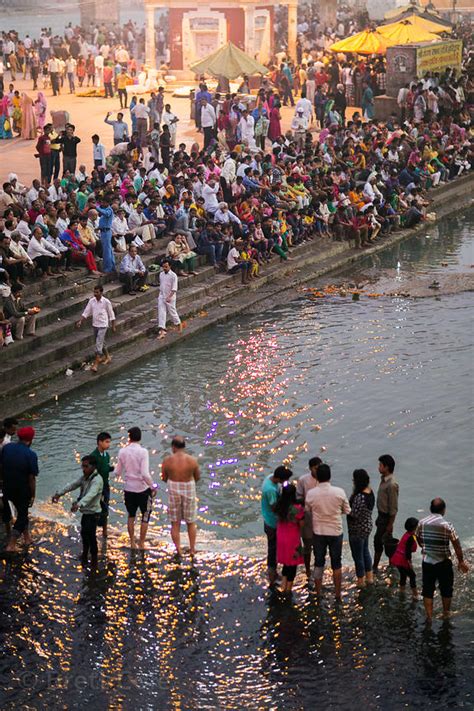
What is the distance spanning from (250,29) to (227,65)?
328 inches

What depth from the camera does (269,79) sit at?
39281mm

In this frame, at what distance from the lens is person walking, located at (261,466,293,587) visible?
11.3m

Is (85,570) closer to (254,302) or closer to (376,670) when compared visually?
(376,670)

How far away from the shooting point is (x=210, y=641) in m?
10.6

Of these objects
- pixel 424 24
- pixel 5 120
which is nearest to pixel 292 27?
pixel 424 24

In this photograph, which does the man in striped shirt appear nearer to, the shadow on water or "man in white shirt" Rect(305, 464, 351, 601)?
the shadow on water

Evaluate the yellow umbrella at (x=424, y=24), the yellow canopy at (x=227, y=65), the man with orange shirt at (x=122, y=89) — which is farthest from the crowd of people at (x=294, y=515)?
the yellow umbrella at (x=424, y=24)

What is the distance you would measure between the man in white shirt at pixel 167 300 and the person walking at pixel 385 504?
7.81 meters

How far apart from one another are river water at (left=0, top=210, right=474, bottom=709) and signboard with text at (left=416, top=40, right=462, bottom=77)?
50.5ft

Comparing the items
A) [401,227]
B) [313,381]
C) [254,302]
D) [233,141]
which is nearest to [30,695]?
[313,381]

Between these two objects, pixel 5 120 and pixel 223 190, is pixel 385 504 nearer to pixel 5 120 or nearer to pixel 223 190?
pixel 223 190

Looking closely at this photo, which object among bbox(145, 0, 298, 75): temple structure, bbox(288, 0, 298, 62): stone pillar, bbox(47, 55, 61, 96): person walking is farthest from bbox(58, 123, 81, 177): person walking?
bbox(288, 0, 298, 62): stone pillar

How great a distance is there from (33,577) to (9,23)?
69887 millimetres

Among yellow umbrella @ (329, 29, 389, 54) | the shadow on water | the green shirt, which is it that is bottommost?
the shadow on water
